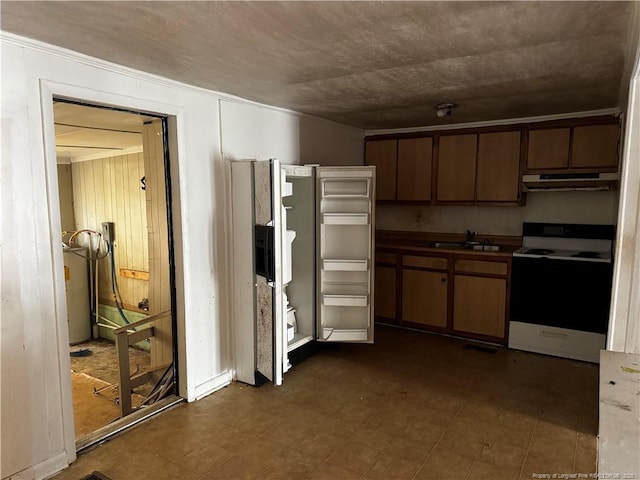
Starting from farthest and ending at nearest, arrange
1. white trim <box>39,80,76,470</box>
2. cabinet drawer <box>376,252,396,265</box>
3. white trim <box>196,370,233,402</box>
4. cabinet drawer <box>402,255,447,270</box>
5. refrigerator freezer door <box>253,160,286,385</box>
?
cabinet drawer <box>376,252,396,265</box> < cabinet drawer <box>402,255,447,270</box> < white trim <box>196,370,233,402</box> < refrigerator freezer door <box>253,160,286,385</box> < white trim <box>39,80,76,470</box>

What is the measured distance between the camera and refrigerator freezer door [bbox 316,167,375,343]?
3.86 meters

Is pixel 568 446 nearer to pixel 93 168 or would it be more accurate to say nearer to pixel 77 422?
pixel 77 422

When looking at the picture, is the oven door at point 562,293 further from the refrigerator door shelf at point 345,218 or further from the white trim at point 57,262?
the white trim at point 57,262

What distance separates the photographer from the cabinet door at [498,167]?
4219 mm

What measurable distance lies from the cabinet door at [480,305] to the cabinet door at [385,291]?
675mm

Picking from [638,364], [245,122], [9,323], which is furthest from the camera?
[245,122]

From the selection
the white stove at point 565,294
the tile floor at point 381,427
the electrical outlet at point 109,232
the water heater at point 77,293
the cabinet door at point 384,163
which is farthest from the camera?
the water heater at point 77,293

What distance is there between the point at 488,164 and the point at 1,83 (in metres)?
3.99

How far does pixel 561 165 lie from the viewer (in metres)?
3.98

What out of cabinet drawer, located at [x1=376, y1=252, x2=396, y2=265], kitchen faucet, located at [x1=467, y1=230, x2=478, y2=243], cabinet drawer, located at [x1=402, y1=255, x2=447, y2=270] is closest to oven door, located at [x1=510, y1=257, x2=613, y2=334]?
cabinet drawer, located at [x1=402, y1=255, x2=447, y2=270]

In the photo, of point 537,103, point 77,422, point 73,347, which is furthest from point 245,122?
point 73,347

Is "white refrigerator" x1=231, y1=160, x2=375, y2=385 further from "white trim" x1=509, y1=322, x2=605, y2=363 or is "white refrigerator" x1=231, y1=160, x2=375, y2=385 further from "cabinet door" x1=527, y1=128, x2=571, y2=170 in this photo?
"cabinet door" x1=527, y1=128, x2=571, y2=170

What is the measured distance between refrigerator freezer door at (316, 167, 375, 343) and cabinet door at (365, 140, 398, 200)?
1.06m

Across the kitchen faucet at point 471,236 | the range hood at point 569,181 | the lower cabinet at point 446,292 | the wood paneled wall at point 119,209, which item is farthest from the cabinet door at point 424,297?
the wood paneled wall at point 119,209
